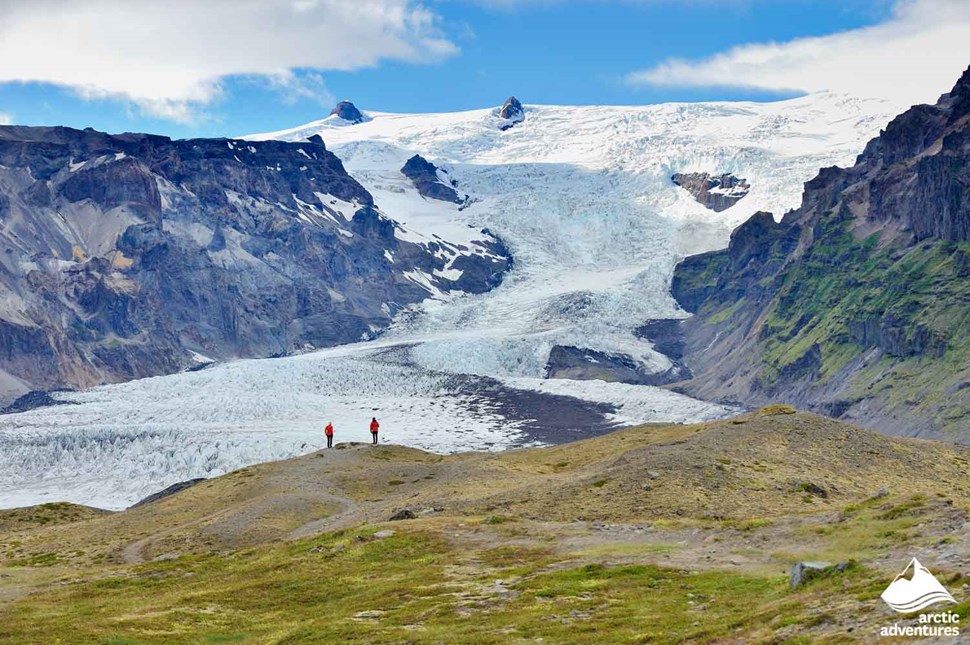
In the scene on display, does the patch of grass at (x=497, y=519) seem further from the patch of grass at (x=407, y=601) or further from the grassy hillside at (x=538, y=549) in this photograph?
the patch of grass at (x=407, y=601)

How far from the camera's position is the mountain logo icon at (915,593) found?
82.2 ft

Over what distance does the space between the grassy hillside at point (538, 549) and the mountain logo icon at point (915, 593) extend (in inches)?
15.0

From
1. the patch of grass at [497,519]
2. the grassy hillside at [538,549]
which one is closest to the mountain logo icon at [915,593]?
the grassy hillside at [538,549]

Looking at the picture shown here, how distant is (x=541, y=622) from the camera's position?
31.9 metres

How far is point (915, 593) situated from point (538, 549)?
19895 millimetres

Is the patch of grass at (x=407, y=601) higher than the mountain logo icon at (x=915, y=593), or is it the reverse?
the mountain logo icon at (x=915, y=593)

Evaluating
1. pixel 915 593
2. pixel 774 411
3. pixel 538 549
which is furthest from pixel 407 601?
pixel 774 411

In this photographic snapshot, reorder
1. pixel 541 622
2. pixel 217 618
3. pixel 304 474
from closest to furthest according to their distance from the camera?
pixel 541 622 → pixel 217 618 → pixel 304 474

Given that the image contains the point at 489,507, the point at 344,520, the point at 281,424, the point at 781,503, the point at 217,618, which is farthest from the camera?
the point at 281,424

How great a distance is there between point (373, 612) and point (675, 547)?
1136 cm

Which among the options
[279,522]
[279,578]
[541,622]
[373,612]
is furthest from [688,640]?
[279,522]

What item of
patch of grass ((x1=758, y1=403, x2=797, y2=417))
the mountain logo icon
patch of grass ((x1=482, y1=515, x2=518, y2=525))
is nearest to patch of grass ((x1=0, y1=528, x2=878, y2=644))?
the mountain logo icon

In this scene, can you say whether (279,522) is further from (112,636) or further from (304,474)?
(112,636)

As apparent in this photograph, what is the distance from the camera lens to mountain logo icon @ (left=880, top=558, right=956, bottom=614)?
82.2 ft
